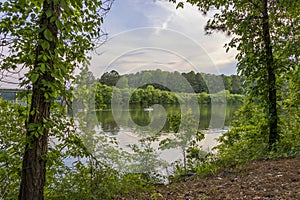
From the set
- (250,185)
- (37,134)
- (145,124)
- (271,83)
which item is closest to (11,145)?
(37,134)

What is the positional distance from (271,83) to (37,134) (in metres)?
3.26

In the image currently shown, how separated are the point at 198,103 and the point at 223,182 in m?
3.47

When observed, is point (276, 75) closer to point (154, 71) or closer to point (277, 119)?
point (277, 119)

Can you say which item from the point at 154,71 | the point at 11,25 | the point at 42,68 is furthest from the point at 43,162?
the point at 154,71

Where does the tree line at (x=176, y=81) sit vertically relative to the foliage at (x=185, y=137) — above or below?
above

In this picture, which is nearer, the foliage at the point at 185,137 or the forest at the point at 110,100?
the forest at the point at 110,100

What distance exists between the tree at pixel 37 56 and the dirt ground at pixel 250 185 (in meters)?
1.30

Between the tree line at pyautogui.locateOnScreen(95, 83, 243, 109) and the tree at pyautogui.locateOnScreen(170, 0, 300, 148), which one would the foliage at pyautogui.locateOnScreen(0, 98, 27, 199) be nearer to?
the tree line at pyautogui.locateOnScreen(95, 83, 243, 109)

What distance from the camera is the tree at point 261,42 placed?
3.41m

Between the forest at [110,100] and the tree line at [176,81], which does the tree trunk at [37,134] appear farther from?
the tree line at [176,81]

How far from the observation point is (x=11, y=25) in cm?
173

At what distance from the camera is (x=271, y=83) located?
11.6 feet

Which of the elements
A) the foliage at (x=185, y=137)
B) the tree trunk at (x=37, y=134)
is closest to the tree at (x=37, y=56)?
the tree trunk at (x=37, y=134)

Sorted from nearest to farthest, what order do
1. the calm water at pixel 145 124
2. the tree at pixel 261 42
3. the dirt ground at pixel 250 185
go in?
the dirt ground at pixel 250 185 < the tree at pixel 261 42 < the calm water at pixel 145 124
